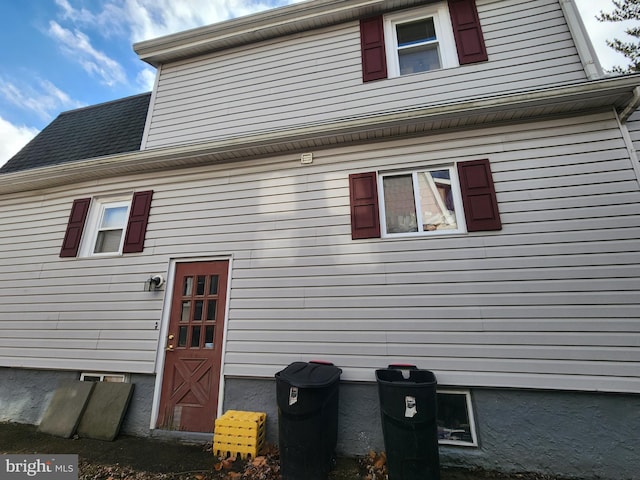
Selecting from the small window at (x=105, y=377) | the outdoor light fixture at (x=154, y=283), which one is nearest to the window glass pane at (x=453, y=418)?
the outdoor light fixture at (x=154, y=283)

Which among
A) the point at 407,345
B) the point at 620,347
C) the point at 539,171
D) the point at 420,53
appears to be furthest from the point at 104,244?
the point at 620,347

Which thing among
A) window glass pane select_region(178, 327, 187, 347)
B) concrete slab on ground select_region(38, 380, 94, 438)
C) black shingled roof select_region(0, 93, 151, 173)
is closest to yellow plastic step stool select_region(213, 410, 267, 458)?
window glass pane select_region(178, 327, 187, 347)

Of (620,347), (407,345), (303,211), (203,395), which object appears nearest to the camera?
(620,347)

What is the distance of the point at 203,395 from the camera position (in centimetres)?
363

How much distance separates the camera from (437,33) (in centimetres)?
431

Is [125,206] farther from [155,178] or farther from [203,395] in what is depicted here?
[203,395]

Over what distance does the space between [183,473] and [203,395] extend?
37.2 inches

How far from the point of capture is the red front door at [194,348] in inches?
142

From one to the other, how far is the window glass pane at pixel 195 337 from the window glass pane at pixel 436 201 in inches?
138

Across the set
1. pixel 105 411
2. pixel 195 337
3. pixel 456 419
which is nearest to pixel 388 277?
pixel 456 419

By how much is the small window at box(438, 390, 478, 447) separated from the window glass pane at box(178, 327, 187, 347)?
343cm

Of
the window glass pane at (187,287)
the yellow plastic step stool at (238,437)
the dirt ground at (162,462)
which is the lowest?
the dirt ground at (162,462)

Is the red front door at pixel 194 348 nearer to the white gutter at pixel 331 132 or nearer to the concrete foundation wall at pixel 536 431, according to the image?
the concrete foundation wall at pixel 536 431

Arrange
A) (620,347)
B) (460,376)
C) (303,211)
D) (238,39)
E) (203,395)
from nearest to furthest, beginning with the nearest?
(620,347) → (460,376) → (203,395) → (303,211) → (238,39)
